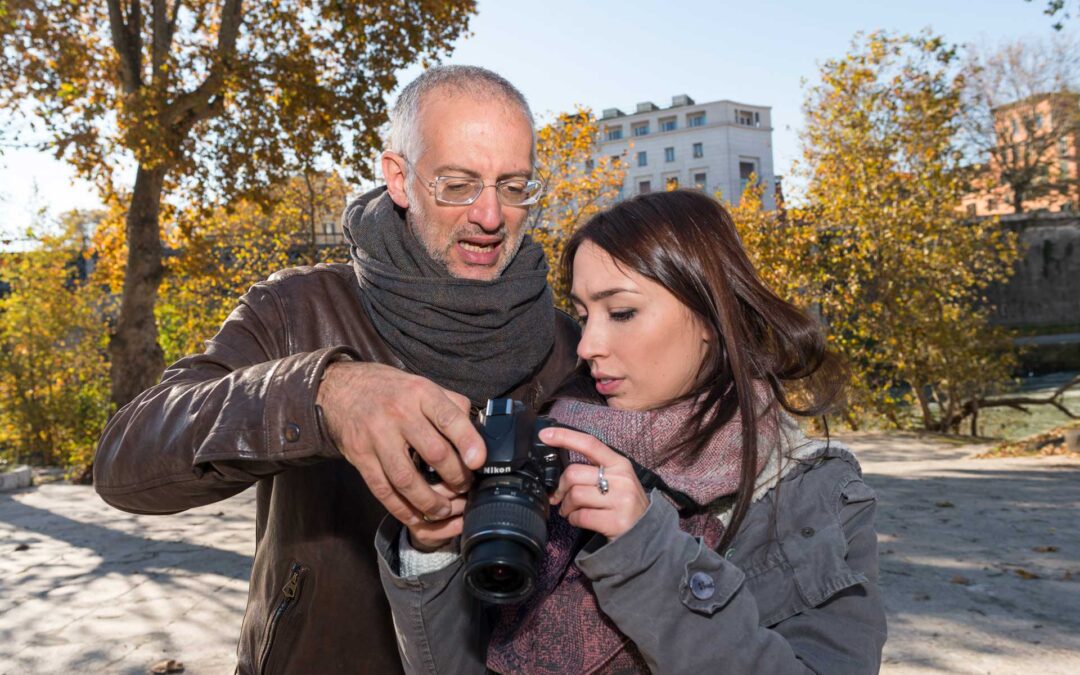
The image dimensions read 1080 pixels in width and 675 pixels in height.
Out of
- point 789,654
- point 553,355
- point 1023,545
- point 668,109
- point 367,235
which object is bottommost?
point 1023,545

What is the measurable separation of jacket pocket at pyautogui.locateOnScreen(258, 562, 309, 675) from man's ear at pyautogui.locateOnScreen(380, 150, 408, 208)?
91cm

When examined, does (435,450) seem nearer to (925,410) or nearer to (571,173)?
(925,410)

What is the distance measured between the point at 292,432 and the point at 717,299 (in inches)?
38.6

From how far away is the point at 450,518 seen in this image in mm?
1453

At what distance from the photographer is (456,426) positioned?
1.24m

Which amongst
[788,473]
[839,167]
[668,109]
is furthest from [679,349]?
[668,109]

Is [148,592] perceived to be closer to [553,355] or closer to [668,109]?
[553,355]

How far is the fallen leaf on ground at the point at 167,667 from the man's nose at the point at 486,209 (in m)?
3.38

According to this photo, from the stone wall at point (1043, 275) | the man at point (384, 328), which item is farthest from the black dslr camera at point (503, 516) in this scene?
the stone wall at point (1043, 275)

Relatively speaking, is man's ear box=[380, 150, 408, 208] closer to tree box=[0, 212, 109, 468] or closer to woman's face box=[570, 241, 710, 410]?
woman's face box=[570, 241, 710, 410]

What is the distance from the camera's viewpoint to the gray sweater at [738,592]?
139 centimetres

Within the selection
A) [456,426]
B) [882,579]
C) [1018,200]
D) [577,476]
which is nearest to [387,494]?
[456,426]

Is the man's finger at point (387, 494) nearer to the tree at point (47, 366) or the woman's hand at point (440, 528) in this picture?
the woman's hand at point (440, 528)

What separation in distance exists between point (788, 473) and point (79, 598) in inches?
217
